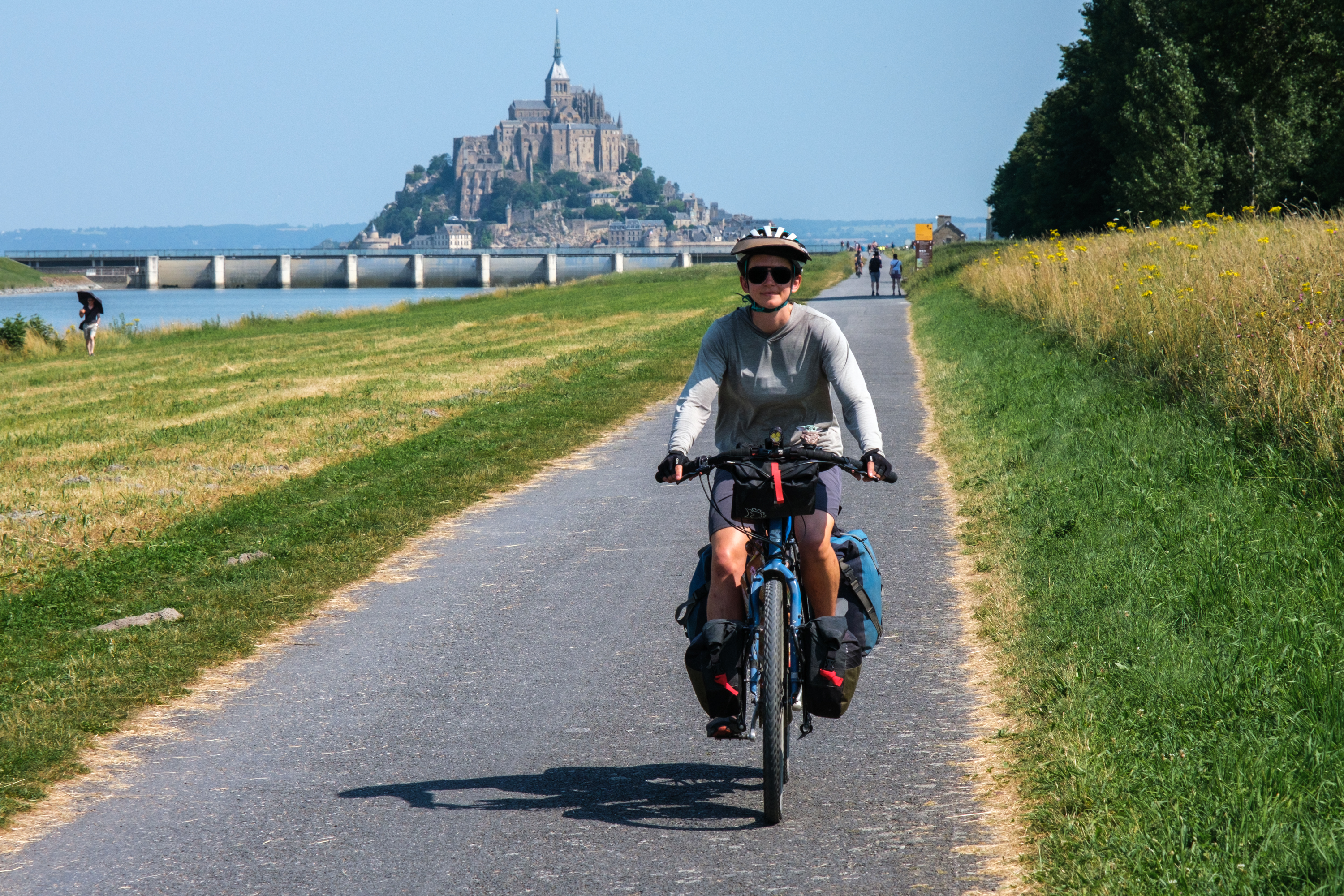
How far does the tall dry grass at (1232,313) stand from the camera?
28.7 ft

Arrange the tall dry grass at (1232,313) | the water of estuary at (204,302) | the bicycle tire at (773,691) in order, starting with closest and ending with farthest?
the bicycle tire at (773,691)
the tall dry grass at (1232,313)
the water of estuary at (204,302)

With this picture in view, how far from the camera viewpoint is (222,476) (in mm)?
12609

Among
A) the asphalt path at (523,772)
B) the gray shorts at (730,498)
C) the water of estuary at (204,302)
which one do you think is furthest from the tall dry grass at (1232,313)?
the water of estuary at (204,302)

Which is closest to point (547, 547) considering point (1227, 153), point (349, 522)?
point (349, 522)

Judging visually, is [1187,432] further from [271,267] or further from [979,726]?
[271,267]

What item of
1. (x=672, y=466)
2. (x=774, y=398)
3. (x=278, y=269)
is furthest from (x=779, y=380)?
(x=278, y=269)

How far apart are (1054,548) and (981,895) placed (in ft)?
13.7

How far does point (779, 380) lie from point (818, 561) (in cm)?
66

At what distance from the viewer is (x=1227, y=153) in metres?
41.4

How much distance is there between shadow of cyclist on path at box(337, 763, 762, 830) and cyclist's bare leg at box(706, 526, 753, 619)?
2.16 ft

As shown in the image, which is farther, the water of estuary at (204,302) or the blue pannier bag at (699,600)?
the water of estuary at (204,302)

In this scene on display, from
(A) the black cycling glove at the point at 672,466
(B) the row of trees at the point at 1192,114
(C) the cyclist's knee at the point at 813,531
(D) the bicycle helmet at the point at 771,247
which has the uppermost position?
(B) the row of trees at the point at 1192,114

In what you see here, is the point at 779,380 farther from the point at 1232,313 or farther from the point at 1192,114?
the point at 1192,114

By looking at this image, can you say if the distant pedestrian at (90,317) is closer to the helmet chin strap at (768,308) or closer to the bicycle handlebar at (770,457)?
the helmet chin strap at (768,308)
